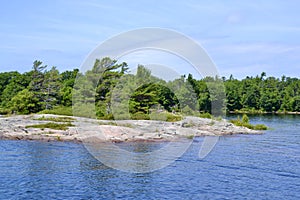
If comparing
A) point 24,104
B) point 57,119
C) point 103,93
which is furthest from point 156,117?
point 24,104

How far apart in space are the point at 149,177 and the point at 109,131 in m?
22.0

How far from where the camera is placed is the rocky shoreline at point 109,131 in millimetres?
49656

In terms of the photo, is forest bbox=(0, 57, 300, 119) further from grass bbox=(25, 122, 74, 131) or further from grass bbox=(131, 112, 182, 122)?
grass bbox=(25, 122, 74, 131)

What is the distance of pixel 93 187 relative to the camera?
2703 centimetres

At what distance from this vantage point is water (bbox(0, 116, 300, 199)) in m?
25.7

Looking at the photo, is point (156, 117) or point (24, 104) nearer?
point (156, 117)

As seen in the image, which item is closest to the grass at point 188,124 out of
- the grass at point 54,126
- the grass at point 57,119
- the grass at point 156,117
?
the grass at point 156,117

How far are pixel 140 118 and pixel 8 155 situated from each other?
3189 centimetres

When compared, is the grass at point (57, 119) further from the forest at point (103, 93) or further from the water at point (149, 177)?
the water at point (149, 177)

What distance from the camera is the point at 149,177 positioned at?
100ft

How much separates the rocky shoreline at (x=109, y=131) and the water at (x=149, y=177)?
19.9ft

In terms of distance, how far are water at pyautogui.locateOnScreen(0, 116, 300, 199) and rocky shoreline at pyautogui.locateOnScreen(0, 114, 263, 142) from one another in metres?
6.06

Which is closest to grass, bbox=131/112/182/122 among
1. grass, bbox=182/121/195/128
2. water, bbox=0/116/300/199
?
grass, bbox=182/121/195/128

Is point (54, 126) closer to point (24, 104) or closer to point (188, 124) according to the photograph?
point (24, 104)
